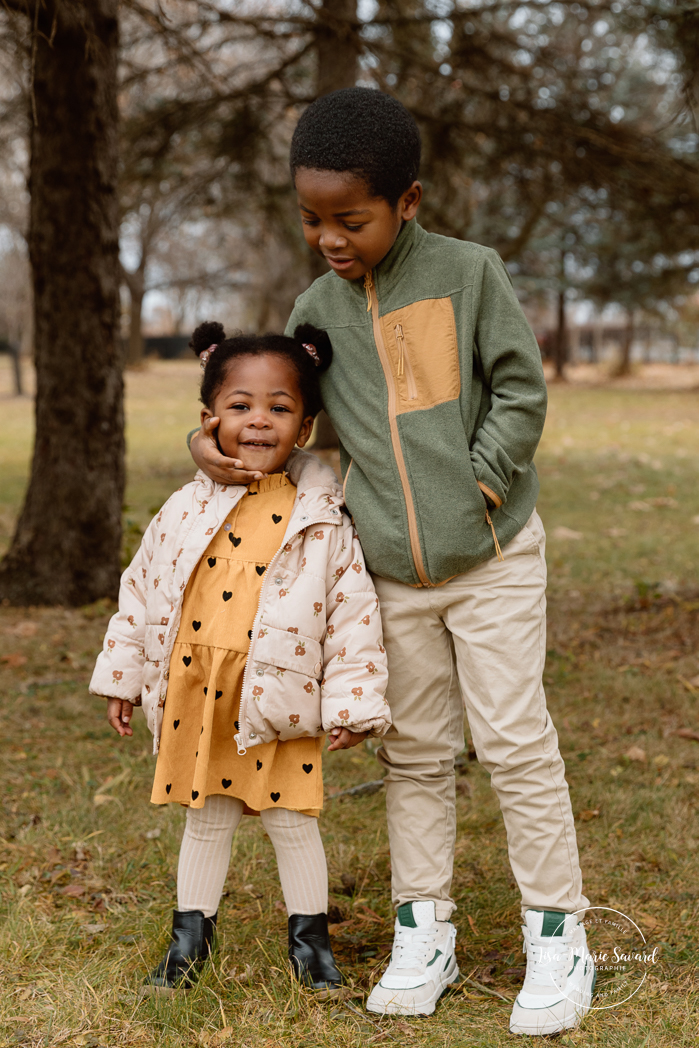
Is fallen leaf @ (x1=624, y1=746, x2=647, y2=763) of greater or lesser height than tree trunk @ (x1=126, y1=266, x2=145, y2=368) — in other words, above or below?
below

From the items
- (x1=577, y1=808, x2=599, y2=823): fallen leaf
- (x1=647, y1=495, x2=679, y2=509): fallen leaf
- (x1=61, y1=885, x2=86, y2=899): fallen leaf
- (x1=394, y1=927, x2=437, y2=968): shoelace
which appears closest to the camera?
(x1=394, y1=927, x2=437, y2=968): shoelace

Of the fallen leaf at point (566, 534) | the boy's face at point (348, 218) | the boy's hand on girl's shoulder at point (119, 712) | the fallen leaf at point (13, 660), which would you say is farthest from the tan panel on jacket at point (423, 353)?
the fallen leaf at point (566, 534)

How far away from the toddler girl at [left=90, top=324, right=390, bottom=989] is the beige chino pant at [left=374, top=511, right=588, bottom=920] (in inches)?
5.8

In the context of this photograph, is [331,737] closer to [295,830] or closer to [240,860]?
[295,830]

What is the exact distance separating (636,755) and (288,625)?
1.88 m

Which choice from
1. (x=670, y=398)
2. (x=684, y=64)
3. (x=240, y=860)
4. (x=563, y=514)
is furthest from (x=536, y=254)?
(x=240, y=860)

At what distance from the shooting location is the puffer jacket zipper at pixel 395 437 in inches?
83.6

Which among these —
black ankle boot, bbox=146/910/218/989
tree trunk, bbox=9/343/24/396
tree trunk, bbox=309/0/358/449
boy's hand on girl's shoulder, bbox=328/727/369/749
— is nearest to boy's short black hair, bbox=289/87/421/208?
boy's hand on girl's shoulder, bbox=328/727/369/749

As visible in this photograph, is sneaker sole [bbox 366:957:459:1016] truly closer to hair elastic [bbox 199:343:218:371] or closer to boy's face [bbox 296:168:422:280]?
hair elastic [bbox 199:343:218:371]

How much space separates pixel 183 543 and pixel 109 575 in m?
3.21

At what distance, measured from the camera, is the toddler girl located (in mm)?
2109

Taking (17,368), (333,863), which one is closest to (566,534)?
(333,863)

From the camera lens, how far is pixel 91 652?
15.1 ft

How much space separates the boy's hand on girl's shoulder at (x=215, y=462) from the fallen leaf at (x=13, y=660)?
2.56 m
